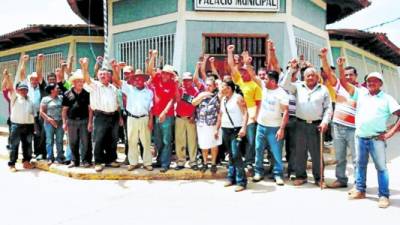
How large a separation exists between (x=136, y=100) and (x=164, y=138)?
0.78 metres

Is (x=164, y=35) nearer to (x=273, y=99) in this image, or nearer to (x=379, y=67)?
(x=273, y=99)

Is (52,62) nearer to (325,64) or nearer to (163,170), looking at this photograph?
(163,170)

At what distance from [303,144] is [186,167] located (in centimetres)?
206

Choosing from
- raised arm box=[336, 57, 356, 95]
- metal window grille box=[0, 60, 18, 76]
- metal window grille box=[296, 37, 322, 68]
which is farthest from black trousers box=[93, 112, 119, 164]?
metal window grille box=[0, 60, 18, 76]

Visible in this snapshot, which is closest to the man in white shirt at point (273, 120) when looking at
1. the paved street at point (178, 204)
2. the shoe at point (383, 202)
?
the paved street at point (178, 204)

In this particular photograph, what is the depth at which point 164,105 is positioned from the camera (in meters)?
6.84

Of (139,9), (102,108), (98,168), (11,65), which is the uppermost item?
(139,9)

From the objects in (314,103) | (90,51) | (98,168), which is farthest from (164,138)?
(90,51)

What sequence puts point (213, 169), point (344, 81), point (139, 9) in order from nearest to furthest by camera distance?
point (344, 81) < point (213, 169) < point (139, 9)

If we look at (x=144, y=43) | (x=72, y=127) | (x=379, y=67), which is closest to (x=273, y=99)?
(x=72, y=127)

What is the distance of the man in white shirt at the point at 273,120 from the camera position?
611 centimetres

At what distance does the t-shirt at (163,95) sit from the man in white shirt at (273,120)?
4.82 feet

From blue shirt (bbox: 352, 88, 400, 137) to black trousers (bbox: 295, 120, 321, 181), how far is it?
85cm

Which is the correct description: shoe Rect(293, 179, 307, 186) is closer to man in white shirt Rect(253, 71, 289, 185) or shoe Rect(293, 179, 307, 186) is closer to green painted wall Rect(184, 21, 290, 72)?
man in white shirt Rect(253, 71, 289, 185)
